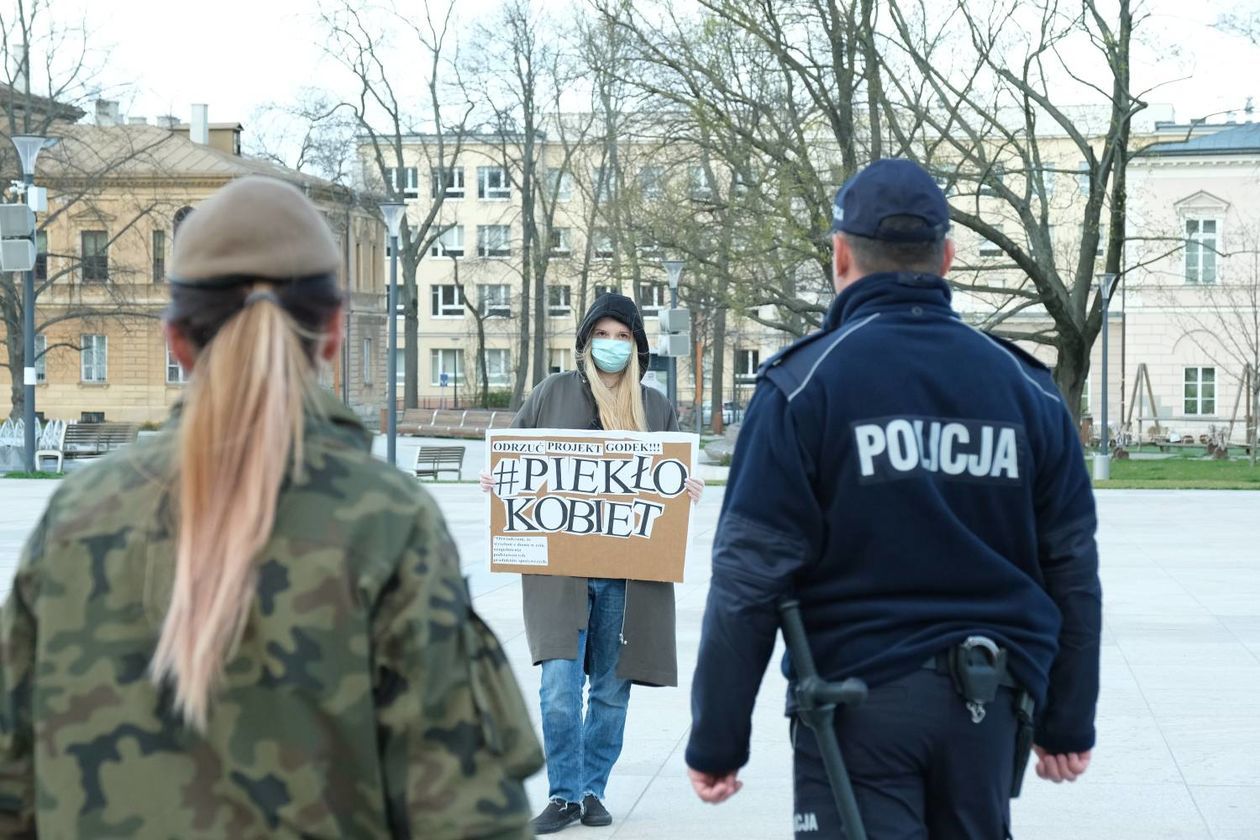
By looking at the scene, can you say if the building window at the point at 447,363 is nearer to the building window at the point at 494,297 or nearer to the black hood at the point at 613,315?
the building window at the point at 494,297

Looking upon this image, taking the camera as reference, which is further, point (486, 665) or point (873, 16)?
point (873, 16)

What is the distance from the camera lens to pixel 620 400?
618 cm

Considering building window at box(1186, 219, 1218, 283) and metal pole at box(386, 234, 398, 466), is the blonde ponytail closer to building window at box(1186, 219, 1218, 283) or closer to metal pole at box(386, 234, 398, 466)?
metal pole at box(386, 234, 398, 466)

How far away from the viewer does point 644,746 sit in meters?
7.23

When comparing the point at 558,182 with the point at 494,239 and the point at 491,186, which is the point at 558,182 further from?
the point at 491,186


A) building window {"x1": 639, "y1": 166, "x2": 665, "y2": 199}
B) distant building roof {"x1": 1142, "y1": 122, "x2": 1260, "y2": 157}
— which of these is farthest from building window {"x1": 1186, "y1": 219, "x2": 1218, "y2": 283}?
building window {"x1": 639, "y1": 166, "x2": 665, "y2": 199}

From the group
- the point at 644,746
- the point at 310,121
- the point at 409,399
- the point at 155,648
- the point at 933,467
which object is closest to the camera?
the point at 155,648

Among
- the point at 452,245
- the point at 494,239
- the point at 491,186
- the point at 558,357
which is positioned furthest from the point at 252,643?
the point at 452,245

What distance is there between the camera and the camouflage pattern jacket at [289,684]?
1968mm

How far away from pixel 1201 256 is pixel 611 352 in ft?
193

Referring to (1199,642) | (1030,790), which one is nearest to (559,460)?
(1030,790)

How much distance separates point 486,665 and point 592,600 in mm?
3933

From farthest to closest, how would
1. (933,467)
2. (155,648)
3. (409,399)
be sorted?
(409,399) → (933,467) → (155,648)

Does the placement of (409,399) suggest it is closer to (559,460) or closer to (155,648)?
(559,460)
